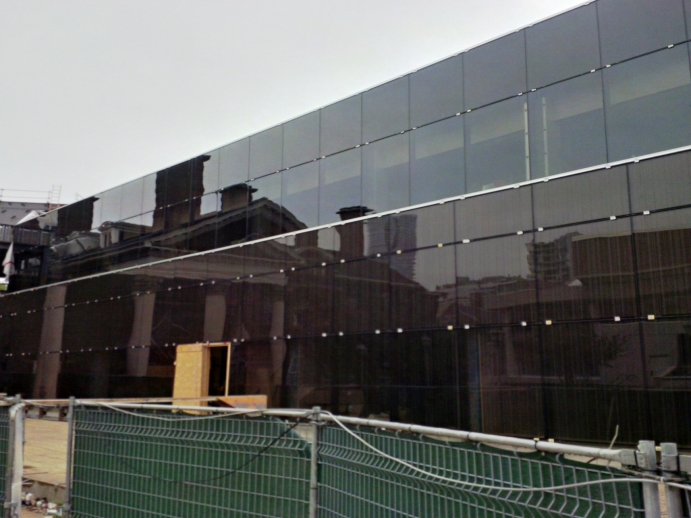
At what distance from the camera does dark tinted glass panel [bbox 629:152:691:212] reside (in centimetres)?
1238

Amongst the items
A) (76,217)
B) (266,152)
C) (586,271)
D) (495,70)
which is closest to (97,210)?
(76,217)

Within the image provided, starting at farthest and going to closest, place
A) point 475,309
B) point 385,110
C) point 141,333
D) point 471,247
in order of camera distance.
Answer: point 141,333 → point 385,110 → point 471,247 → point 475,309

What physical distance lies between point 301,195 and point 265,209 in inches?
68.9

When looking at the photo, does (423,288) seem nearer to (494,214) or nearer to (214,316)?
(494,214)

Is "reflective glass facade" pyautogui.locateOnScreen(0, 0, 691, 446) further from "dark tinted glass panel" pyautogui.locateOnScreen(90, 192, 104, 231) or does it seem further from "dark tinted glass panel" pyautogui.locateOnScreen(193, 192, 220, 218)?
"dark tinted glass panel" pyautogui.locateOnScreen(90, 192, 104, 231)

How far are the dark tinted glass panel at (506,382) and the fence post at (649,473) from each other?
452 inches

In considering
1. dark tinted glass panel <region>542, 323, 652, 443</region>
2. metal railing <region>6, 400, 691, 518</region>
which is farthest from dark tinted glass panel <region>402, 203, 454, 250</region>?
metal railing <region>6, 400, 691, 518</region>

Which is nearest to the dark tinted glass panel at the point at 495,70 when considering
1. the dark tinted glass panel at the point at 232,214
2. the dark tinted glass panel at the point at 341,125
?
the dark tinted glass panel at the point at 341,125

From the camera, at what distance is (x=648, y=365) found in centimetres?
1234

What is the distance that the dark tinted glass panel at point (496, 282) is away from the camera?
14.3m

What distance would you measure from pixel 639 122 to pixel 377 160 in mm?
7309

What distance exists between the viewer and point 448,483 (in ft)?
12.6

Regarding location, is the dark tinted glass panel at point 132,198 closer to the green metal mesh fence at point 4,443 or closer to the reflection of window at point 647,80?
the reflection of window at point 647,80

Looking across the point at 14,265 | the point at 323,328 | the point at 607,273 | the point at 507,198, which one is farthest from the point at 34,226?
the point at 607,273
